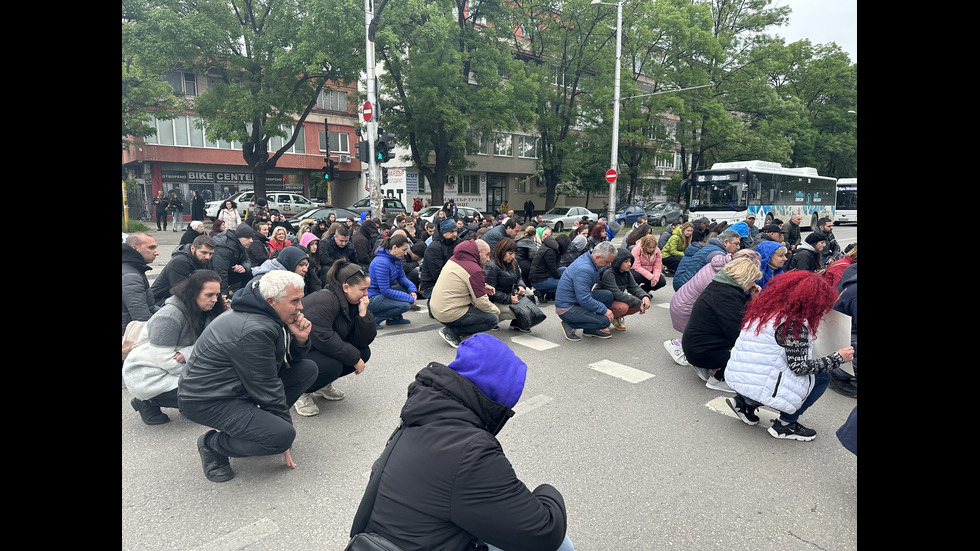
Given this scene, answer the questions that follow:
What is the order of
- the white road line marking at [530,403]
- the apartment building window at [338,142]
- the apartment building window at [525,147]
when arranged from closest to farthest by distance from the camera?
the white road line marking at [530,403], the apartment building window at [338,142], the apartment building window at [525,147]

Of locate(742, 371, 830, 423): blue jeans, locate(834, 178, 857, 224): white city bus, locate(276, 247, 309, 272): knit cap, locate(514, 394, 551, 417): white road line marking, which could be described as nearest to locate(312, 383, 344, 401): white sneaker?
locate(514, 394, 551, 417): white road line marking

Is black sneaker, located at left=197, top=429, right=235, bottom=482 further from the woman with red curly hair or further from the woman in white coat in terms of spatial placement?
the woman with red curly hair

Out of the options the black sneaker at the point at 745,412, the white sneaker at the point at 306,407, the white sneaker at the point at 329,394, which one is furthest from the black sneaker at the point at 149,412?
the black sneaker at the point at 745,412

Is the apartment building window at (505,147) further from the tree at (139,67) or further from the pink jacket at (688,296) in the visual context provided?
the pink jacket at (688,296)

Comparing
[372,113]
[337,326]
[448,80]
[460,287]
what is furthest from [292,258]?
[448,80]

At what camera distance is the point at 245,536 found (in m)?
3.11

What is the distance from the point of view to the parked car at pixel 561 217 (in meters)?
29.1

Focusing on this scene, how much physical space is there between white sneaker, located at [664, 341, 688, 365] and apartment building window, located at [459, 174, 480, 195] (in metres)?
35.5

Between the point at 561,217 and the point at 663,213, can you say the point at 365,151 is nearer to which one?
the point at 561,217

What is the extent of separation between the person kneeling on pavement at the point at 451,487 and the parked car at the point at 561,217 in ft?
87.1

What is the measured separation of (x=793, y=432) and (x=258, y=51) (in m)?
24.3
